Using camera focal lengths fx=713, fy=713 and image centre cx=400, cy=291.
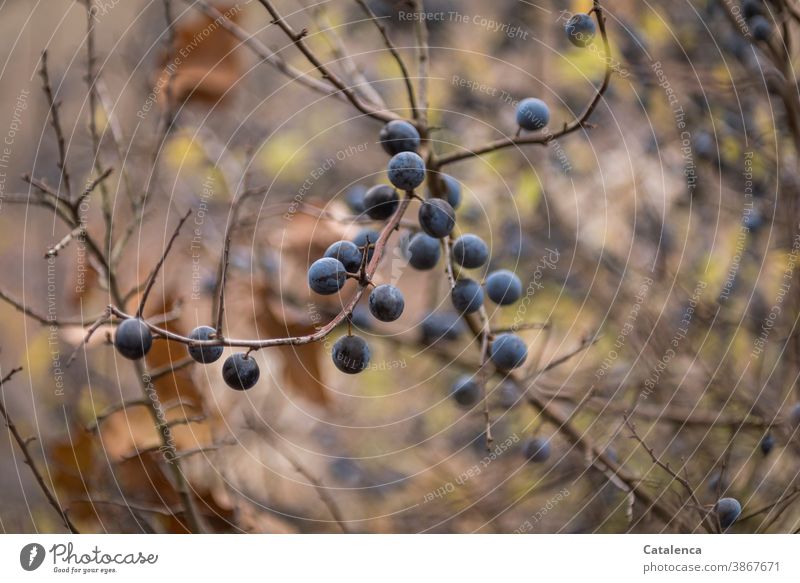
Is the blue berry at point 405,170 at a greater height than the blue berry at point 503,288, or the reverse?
the blue berry at point 405,170

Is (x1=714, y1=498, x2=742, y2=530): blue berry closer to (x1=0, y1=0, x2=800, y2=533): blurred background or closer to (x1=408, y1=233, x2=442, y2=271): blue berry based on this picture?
(x1=0, y1=0, x2=800, y2=533): blurred background

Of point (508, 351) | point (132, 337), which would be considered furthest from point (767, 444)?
point (132, 337)

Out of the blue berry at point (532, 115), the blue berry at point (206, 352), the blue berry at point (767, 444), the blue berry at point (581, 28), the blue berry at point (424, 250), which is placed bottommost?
the blue berry at point (767, 444)

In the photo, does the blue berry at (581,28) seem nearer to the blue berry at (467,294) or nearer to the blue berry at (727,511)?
the blue berry at (467,294)

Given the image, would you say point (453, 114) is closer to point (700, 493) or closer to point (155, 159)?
point (155, 159)

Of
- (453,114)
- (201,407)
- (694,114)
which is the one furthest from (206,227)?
(694,114)

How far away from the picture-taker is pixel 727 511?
77 centimetres

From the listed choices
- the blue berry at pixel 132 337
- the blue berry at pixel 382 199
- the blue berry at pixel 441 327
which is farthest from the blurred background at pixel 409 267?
the blue berry at pixel 132 337

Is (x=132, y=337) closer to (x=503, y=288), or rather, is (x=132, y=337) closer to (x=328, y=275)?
(x=328, y=275)

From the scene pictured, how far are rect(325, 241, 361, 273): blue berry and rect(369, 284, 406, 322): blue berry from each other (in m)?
0.03

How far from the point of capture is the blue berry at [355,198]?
0.82 metres

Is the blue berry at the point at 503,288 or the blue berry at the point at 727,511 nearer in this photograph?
the blue berry at the point at 503,288

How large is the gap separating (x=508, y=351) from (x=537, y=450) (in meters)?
0.24

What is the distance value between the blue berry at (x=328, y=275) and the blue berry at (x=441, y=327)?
0.32m
